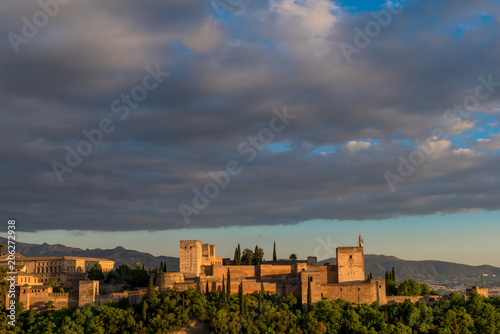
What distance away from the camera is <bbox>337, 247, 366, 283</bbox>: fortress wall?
74.6m

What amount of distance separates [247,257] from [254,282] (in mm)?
14864

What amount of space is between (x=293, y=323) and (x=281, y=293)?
6.76 meters

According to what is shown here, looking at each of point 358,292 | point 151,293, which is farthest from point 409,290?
point 151,293

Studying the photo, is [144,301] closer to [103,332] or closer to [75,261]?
[103,332]

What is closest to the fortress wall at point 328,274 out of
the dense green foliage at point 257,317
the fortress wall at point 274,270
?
the fortress wall at point 274,270

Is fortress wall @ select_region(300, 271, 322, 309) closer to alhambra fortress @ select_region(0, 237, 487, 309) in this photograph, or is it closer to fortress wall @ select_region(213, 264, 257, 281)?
alhambra fortress @ select_region(0, 237, 487, 309)

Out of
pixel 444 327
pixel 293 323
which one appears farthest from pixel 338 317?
pixel 444 327


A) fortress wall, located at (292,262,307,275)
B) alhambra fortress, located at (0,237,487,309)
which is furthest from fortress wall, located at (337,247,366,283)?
fortress wall, located at (292,262,307,275)

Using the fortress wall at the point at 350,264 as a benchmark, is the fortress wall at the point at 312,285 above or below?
below

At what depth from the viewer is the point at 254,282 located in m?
71.7

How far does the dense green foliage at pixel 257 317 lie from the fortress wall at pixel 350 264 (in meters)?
5.35

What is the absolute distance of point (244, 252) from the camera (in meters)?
87.8

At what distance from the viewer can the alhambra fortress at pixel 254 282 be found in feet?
229

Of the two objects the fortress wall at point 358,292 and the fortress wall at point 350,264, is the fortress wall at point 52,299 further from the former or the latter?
the fortress wall at point 350,264
